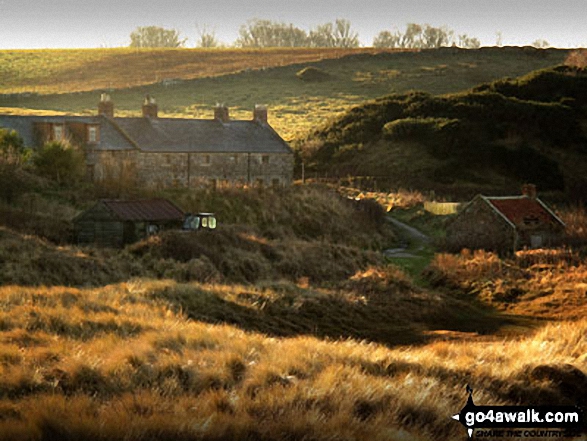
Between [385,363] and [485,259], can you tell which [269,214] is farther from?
[385,363]

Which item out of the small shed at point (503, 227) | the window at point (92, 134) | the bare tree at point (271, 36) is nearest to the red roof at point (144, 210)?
the window at point (92, 134)

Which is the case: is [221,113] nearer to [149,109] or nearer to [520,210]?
[149,109]

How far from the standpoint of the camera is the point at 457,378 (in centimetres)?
1538

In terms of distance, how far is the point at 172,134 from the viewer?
194 feet

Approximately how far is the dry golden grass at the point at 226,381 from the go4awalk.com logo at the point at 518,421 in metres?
0.32

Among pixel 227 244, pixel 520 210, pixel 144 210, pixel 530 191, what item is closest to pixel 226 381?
pixel 227 244

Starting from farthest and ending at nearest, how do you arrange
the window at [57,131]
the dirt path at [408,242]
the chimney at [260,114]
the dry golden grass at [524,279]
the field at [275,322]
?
the chimney at [260,114] → the window at [57,131] → the dirt path at [408,242] → the dry golden grass at [524,279] → the field at [275,322]

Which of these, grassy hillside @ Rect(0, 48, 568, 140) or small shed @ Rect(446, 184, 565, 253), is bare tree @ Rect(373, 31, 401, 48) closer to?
grassy hillside @ Rect(0, 48, 568, 140)

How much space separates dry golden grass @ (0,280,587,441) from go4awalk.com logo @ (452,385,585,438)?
1.05 feet

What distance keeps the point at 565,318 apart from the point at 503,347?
1436 centimetres

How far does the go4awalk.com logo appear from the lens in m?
11.7

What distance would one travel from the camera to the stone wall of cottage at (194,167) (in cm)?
5425

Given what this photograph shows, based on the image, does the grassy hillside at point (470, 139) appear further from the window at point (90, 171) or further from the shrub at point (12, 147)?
the shrub at point (12, 147)

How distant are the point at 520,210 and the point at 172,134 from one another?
23.6 meters
